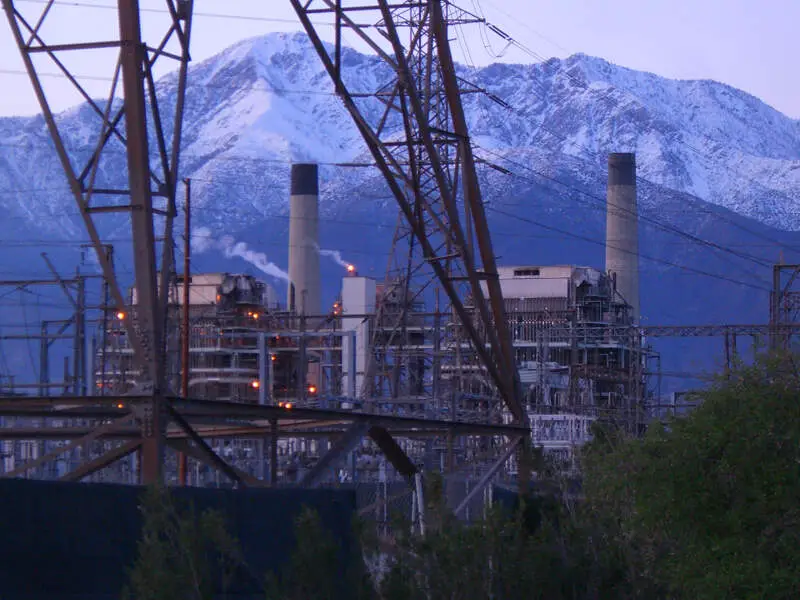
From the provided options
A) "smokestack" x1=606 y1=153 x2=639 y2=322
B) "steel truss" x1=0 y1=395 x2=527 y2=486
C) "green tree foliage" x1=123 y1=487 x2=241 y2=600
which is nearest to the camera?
"green tree foliage" x1=123 y1=487 x2=241 y2=600

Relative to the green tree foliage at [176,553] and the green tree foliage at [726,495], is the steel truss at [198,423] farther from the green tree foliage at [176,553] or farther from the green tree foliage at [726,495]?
the green tree foliage at [176,553]

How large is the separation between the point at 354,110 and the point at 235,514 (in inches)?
309

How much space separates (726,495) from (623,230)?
61.2 m

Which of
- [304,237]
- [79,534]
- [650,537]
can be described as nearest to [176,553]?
[79,534]

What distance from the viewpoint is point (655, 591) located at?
39.8ft

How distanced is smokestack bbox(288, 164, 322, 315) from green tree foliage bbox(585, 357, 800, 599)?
5695 centimetres

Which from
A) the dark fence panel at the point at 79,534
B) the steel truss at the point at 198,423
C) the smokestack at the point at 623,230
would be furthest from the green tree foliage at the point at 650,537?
the smokestack at the point at 623,230

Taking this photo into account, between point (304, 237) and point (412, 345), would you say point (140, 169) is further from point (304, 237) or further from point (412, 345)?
point (304, 237)

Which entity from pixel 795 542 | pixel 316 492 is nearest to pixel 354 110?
pixel 316 492

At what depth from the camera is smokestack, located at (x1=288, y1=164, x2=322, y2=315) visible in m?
69.8

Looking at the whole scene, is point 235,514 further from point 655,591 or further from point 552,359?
point 552,359

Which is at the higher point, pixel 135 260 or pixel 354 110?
pixel 354 110

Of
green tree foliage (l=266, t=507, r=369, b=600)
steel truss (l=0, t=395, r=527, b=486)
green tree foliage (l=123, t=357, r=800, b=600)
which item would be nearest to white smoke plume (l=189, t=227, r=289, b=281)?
steel truss (l=0, t=395, r=527, b=486)

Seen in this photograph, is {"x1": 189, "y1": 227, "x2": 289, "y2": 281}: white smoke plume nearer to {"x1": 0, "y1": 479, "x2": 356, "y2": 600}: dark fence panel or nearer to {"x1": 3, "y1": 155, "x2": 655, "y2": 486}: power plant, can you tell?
{"x1": 3, "y1": 155, "x2": 655, "y2": 486}: power plant
